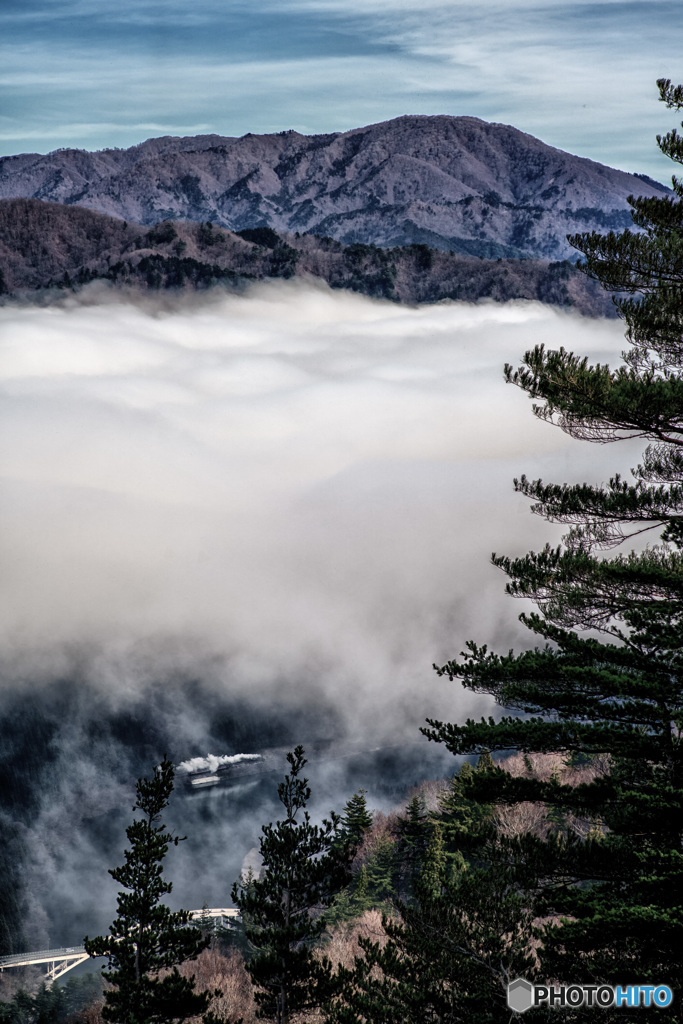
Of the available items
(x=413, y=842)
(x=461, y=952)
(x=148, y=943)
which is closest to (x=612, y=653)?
(x=461, y=952)

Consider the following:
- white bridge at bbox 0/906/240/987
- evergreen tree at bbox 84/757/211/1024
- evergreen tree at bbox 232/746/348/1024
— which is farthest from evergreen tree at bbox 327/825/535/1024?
white bridge at bbox 0/906/240/987

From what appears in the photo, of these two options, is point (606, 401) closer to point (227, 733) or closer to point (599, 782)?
point (599, 782)

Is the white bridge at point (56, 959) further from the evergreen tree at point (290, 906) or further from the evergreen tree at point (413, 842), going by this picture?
the evergreen tree at point (290, 906)

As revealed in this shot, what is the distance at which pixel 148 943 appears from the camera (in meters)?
26.0

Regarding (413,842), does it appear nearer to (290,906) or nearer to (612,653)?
(290,906)

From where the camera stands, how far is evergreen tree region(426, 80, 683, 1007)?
529 inches

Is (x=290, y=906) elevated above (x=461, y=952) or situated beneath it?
situated beneath

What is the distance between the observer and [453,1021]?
18969 millimetres

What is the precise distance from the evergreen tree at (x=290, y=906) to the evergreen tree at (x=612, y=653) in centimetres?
1177

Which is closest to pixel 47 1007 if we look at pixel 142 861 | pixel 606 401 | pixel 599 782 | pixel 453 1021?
pixel 142 861

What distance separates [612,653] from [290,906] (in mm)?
15561

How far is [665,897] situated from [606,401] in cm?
734

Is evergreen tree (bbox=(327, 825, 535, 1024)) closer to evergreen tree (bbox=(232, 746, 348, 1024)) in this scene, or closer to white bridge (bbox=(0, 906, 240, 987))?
evergreen tree (bbox=(232, 746, 348, 1024))

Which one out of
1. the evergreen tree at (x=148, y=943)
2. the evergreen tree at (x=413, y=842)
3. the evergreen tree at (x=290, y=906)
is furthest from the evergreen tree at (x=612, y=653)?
the evergreen tree at (x=413, y=842)
